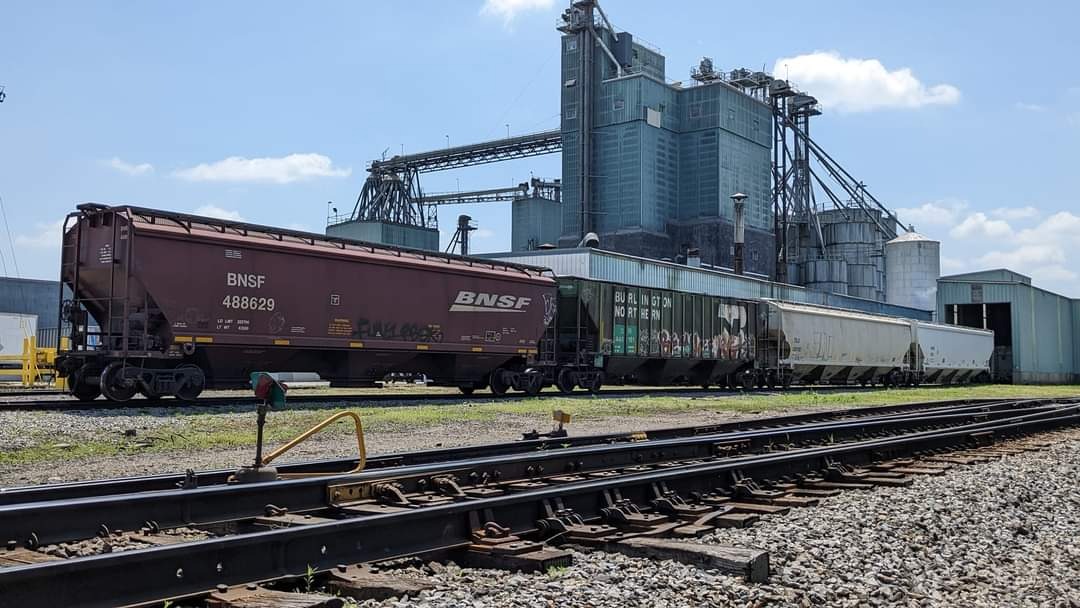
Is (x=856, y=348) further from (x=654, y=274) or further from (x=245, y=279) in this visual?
(x=245, y=279)

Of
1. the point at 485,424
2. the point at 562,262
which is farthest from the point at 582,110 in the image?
the point at 485,424

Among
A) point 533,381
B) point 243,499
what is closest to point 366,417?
point 533,381

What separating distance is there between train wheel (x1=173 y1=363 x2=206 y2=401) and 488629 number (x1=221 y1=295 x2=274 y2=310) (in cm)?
141

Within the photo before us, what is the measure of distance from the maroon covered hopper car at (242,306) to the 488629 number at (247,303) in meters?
0.02

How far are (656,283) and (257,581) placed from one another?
125 feet

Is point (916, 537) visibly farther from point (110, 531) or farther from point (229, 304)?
point (229, 304)

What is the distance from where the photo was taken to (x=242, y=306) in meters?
17.9

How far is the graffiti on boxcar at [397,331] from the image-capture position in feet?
66.0

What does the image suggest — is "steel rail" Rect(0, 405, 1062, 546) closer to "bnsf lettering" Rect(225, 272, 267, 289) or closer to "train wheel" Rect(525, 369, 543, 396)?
"bnsf lettering" Rect(225, 272, 267, 289)

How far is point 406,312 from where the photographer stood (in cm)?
2098

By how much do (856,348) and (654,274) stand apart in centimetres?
1003

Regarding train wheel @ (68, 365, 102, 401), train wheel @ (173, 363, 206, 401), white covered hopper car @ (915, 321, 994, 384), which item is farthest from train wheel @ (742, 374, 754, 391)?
train wheel @ (68, 365, 102, 401)

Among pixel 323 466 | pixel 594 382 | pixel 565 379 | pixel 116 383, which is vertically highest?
pixel 116 383

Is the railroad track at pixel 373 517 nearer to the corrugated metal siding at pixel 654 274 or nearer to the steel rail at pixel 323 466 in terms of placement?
the steel rail at pixel 323 466
